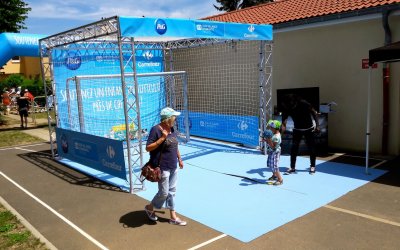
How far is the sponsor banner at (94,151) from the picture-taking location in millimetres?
7387

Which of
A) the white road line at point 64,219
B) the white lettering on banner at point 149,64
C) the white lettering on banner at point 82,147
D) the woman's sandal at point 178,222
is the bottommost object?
the white road line at point 64,219

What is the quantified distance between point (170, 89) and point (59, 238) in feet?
27.6

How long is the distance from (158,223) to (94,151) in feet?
11.1

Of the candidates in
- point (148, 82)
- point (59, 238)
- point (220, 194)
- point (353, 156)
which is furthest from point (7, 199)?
point (353, 156)

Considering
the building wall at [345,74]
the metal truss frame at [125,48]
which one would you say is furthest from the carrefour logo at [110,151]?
the building wall at [345,74]

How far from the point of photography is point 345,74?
32.6ft

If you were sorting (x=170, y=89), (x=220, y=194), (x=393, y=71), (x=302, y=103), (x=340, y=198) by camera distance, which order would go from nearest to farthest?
(x=340, y=198) < (x=220, y=194) < (x=302, y=103) < (x=393, y=71) < (x=170, y=89)

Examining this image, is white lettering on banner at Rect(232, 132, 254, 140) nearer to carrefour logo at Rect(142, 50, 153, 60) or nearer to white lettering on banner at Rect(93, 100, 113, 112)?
white lettering on banner at Rect(93, 100, 113, 112)

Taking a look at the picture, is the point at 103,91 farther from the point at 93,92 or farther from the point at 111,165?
the point at 111,165

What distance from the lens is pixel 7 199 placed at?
7.12m

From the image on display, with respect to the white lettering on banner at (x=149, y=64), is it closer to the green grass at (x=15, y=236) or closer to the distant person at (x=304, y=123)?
the distant person at (x=304, y=123)

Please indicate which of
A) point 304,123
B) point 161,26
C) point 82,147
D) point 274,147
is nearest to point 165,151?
point 274,147

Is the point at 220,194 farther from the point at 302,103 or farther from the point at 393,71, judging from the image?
the point at 393,71

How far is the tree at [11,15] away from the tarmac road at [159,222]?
2183 centimetres
